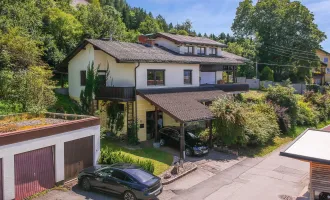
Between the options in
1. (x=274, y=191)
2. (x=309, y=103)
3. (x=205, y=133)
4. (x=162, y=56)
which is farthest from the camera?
(x=309, y=103)

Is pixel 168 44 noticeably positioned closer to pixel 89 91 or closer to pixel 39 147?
pixel 89 91

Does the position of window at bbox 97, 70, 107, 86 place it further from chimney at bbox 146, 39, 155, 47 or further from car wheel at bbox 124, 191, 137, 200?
car wheel at bbox 124, 191, 137, 200

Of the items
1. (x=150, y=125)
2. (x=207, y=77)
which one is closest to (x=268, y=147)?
(x=150, y=125)

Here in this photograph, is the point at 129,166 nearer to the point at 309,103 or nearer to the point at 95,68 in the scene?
the point at 95,68

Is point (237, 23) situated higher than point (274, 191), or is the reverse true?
point (237, 23)

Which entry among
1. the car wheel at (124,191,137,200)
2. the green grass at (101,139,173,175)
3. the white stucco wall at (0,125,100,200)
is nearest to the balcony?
the green grass at (101,139,173,175)

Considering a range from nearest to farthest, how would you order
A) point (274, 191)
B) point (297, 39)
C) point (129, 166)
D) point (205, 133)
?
point (129, 166) < point (274, 191) < point (205, 133) < point (297, 39)

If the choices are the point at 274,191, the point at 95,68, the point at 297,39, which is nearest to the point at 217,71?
the point at 95,68
